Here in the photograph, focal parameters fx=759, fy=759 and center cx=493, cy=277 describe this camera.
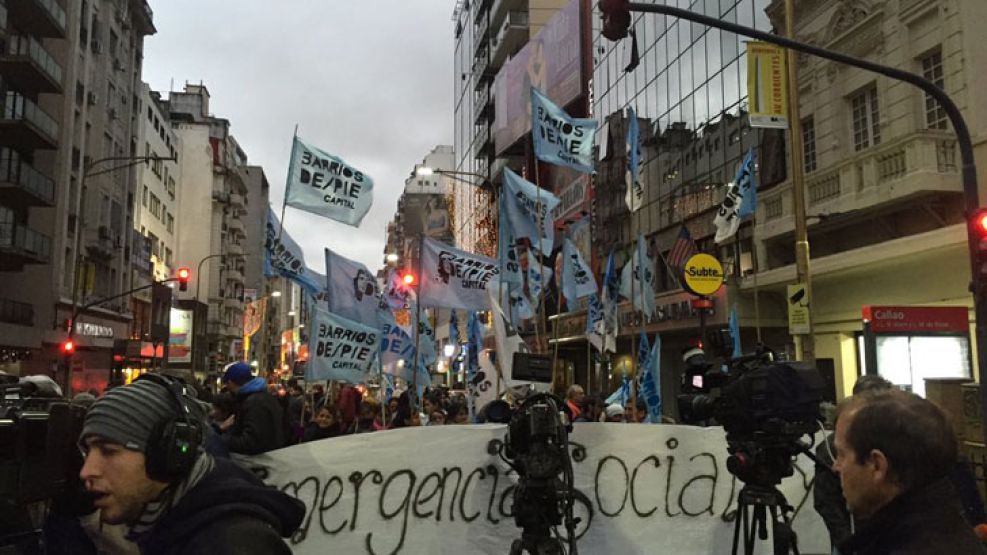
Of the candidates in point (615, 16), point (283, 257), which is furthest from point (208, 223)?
point (615, 16)

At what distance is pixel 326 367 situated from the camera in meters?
10.8

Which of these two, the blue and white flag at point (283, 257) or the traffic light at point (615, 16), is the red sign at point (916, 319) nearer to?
the traffic light at point (615, 16)

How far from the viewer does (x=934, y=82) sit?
1542cm

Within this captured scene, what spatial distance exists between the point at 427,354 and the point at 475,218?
41446 millimetres

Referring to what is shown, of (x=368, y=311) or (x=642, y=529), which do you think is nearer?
(x=642, y=529)

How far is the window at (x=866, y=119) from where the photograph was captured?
17.2m

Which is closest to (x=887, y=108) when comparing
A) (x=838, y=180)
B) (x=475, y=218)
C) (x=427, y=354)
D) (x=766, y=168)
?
(x=838, y=180)

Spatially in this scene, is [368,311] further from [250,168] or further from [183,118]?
[250,168]

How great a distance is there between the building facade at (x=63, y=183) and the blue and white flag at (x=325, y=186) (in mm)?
19691

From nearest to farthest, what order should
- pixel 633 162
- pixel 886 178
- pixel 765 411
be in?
pixel 765 411 < pixel 633 162 < pixel 886 178

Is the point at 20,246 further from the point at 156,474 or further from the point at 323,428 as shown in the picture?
the point at 156,474

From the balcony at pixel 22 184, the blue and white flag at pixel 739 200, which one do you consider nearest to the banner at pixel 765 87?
the blue and white flag at pixel 739 200

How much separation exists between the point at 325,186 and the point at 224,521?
33.9 feet

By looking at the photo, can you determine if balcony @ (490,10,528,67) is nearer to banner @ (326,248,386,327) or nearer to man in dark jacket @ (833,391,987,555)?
banner @ (326,248,386,327)
